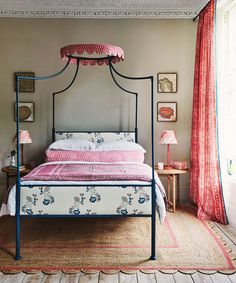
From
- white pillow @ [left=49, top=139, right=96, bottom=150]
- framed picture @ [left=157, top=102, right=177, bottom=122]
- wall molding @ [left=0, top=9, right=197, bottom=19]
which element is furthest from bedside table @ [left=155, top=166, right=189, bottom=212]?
wall molding @ [left=0, top=9, right=197, bottom=19]

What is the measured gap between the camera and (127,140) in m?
5.07

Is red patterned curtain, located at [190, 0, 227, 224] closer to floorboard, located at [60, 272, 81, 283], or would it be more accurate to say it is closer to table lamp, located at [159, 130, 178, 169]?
table lamp, located at [159, 130, 178, 169]

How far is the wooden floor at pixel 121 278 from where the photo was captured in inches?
101

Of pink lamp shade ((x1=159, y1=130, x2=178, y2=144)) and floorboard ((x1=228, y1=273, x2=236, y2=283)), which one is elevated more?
pink lamp shade ((x1=159, y1=130, x2=178, y2=144))

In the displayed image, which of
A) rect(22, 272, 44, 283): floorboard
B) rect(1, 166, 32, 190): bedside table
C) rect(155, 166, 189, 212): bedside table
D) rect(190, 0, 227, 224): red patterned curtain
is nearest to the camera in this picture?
rect(22, 272, 44, 283): floorboard

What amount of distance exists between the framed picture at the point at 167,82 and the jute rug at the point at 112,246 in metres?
2.12

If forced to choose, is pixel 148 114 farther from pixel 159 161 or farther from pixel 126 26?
pixel 126 26

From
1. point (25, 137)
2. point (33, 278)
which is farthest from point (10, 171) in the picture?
point (33, 278)

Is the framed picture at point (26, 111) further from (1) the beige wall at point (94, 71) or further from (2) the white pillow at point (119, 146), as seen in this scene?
(2) the white pillow at point (119, 146)

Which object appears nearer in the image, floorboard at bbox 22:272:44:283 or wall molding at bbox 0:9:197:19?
floorboard at bbox 22:272:44:283

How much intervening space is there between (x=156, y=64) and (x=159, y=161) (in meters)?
1.62

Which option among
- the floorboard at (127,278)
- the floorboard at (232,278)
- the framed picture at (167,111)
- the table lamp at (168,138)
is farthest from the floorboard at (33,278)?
the framed picture at (167,111)

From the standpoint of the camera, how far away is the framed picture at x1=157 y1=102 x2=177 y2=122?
5199mm

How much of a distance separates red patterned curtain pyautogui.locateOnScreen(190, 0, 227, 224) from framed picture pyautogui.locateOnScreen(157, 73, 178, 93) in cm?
43
